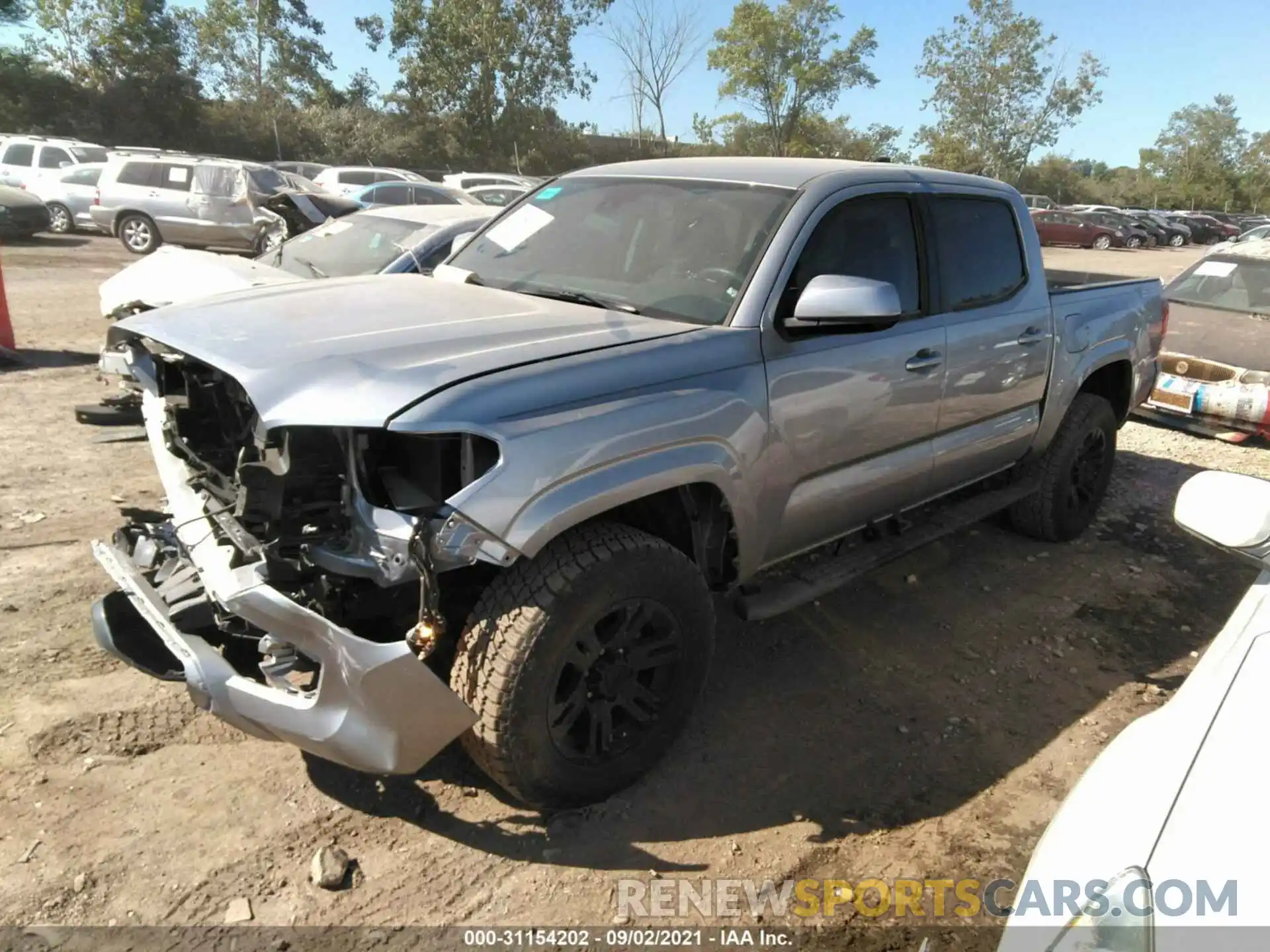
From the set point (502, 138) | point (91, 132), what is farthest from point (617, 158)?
point (91, 132)

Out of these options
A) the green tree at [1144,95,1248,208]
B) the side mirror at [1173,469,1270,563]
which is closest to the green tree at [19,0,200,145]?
the side mirror at [1173,469,1270,563]

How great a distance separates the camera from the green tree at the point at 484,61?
41.9 m

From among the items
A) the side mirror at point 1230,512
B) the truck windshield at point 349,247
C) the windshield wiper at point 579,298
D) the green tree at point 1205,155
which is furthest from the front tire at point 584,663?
the green tree at point 1205,155

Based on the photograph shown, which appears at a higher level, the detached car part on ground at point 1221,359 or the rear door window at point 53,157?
the rear door window at point 53,157

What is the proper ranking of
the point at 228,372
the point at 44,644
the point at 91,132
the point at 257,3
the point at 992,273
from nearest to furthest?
the point at 228,372
the point at 44,644
the point at 992,273
the point at 91,132
the point at 257,3

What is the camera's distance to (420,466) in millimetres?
2537

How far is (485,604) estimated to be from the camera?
251 centimetres

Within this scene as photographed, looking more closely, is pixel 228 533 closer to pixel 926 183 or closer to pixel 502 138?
pixel 926 183

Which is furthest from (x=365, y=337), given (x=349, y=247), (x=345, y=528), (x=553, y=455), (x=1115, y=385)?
(x=349, y=247)

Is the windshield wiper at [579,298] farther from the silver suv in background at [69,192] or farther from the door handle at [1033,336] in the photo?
the silver suv in background at [69,192]

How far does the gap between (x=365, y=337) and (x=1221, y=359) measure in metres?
7.57

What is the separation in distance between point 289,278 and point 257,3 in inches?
1836

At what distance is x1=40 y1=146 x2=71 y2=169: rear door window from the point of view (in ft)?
60.7

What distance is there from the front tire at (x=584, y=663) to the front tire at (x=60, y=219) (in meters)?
19.9
